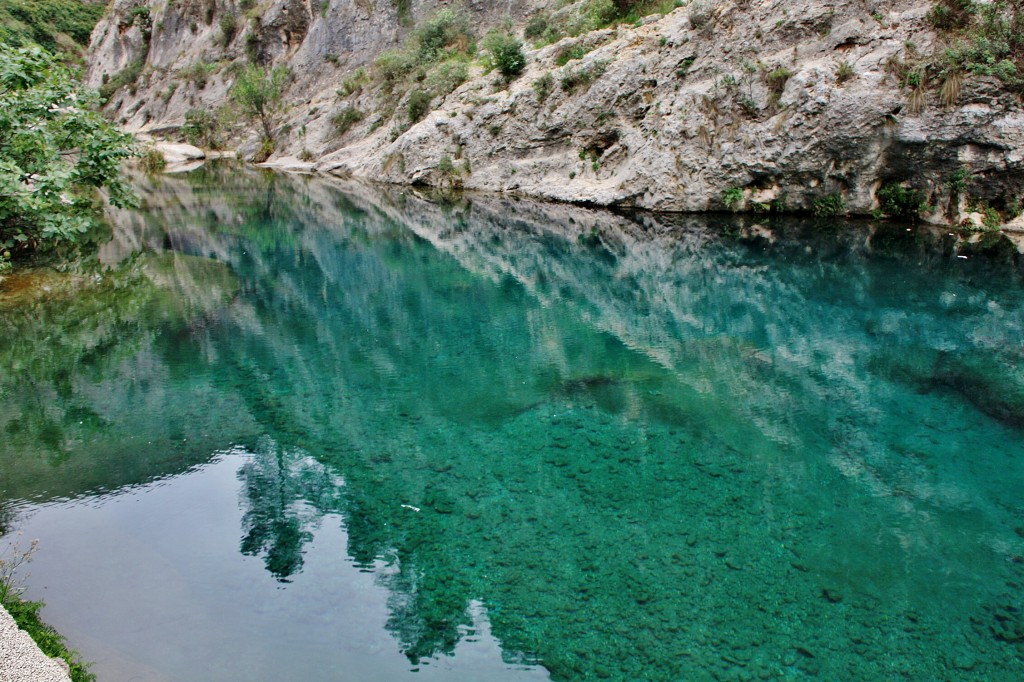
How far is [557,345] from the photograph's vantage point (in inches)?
428

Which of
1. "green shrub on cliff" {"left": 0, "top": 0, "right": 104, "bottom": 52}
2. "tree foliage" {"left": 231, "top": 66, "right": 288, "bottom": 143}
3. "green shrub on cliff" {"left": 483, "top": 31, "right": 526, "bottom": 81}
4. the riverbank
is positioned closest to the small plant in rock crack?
the riverbank

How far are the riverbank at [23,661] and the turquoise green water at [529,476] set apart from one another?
2.49ft

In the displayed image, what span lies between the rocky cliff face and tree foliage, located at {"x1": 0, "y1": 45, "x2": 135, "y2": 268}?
16003 millimetres

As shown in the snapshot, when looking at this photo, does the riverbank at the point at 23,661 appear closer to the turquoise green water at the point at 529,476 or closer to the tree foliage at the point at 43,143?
the turquoise green water at the point at 529,476

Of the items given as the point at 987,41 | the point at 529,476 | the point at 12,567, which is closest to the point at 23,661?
the point at 12,567

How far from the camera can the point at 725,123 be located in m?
22.5

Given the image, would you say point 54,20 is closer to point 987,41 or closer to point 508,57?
point 508,57

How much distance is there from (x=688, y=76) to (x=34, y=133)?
62.7ft

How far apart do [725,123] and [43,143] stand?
18191 millimetres

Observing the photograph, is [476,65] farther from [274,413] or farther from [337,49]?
[274,413]

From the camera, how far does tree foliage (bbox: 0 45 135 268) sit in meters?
13.0

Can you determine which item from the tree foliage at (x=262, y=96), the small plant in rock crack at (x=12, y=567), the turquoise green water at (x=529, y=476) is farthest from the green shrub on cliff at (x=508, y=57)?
the small plant in rock crack at (x=12, y=567)

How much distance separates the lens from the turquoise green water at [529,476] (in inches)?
190

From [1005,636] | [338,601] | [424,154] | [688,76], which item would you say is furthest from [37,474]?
[424,154]
